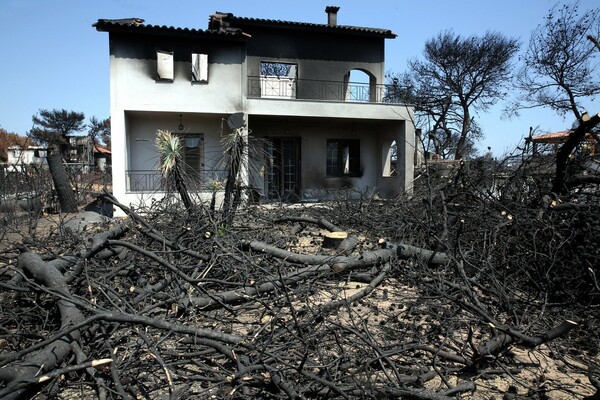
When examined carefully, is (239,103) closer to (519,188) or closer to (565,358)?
(519,188)

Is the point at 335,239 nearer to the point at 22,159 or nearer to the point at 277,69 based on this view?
the point at 22,159

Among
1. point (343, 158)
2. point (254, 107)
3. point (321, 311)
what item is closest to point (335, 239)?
point (321, 311)

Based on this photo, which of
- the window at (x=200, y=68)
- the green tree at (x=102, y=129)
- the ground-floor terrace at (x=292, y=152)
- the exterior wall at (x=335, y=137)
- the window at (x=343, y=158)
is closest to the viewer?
the window at (x=200, y=68)

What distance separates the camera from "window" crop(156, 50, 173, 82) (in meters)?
13.6

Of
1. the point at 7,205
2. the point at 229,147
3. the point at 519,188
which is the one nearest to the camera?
the point at 519,188

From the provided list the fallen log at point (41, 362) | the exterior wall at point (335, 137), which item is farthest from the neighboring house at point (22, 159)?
the fallen log at point (41, 362)

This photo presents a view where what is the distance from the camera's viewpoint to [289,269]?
4.93m

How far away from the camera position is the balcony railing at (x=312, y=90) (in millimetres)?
15828

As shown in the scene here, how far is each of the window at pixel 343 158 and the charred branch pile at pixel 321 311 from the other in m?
10.5

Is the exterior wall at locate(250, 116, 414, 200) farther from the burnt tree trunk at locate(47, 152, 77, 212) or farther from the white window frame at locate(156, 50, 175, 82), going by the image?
the burnt tree trunk at locate(47, 152, 77, 212)

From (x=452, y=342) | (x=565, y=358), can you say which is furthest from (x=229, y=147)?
(x=565, y=358)

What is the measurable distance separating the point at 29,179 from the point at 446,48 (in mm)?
22563

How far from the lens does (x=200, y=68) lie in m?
14.0

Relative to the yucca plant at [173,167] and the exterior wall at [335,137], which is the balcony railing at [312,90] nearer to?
the exterior wall at [335,137]
